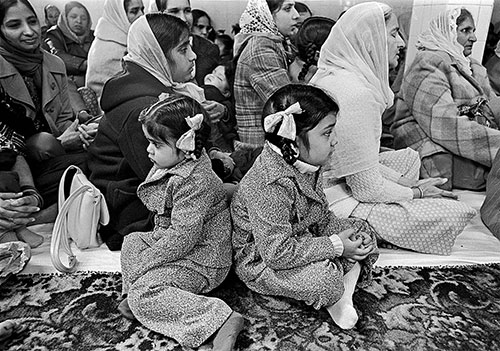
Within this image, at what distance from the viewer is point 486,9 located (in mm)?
3941

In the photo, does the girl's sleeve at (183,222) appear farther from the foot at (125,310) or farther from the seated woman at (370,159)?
the seated woman at (370,159)

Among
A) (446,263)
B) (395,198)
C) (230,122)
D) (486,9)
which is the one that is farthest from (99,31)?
(486,9)

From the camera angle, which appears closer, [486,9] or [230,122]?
[230,122]

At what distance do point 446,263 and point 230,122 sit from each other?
5.50 feet

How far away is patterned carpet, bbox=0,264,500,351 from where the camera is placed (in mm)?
1631

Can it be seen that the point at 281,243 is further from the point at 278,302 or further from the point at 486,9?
the point at 486,9

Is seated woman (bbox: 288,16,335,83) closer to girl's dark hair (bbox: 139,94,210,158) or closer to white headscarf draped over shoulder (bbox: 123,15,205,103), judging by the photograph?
white headscarf draped over shoulder (bbox: 123,15,205,103)

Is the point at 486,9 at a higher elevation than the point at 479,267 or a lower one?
higher

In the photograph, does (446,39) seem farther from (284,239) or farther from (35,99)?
(35,99)

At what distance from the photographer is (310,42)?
118 inches

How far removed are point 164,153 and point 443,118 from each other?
1766 mm

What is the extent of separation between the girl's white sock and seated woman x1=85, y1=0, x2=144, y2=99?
2.11 m

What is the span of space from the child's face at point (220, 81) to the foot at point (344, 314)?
207cm

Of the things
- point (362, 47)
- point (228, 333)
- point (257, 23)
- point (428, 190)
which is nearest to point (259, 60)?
point (257, 23)
